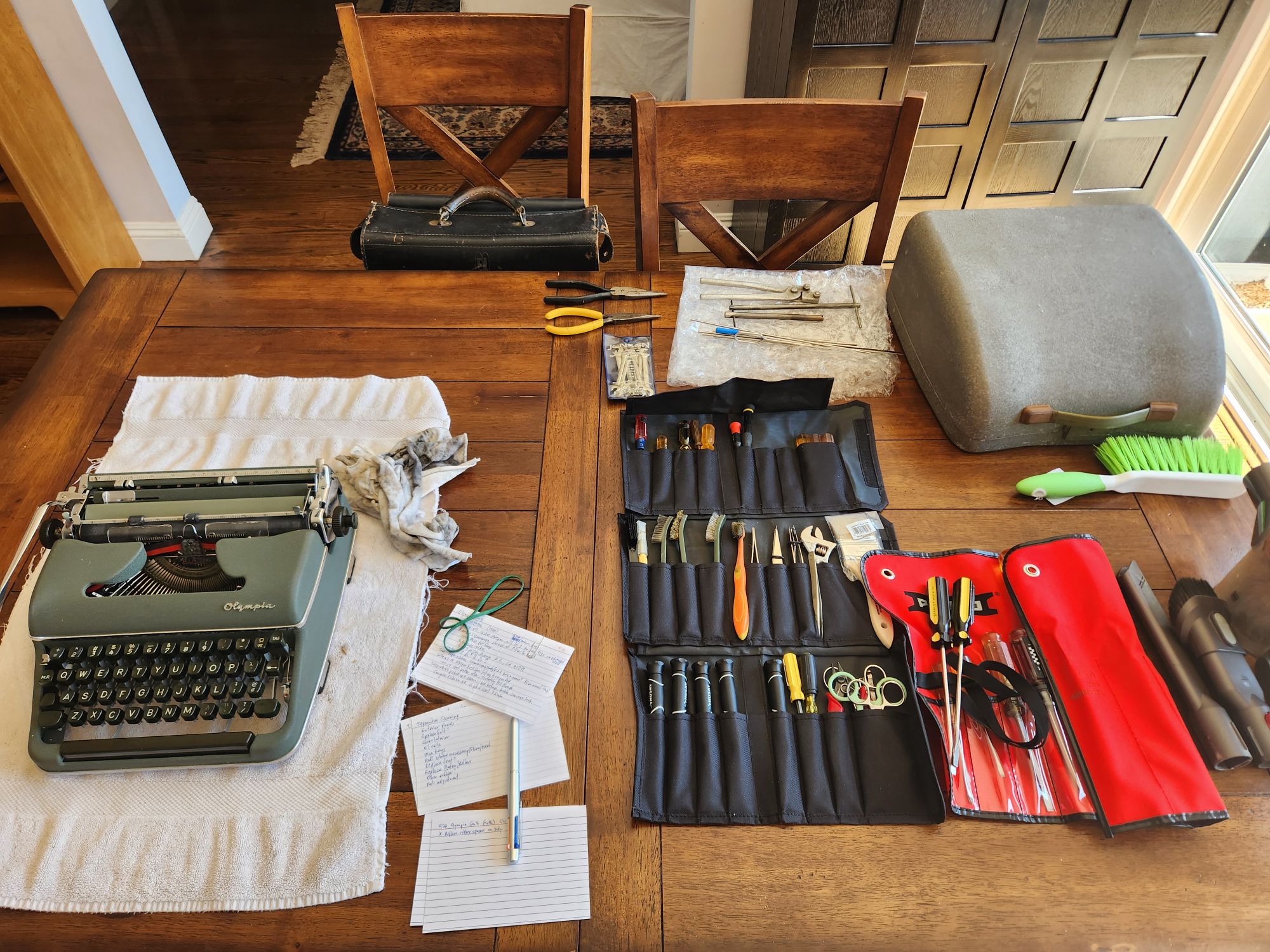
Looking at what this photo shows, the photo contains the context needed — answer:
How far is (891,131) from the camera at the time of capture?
1.48 metres

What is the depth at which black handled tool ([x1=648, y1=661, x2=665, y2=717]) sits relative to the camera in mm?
993

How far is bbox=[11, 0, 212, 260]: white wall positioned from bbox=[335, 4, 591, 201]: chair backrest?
1.18m

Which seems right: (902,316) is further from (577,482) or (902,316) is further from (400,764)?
(400,764)

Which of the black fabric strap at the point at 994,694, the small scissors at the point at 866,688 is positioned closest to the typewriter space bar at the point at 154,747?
the small scissors at the point at 866,688

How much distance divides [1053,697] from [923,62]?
1.78 meters

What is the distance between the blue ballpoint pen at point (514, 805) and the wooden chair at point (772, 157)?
1.00 m

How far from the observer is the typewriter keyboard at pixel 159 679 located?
3.10 ft

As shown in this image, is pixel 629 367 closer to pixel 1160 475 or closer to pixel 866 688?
pixel 866 688

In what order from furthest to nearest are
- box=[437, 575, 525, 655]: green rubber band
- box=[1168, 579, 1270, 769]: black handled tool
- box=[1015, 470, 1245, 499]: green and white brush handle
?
box=[1015, 470, 1245, 499]: green and white brush handle, box=[437, 575, 525, 655]: green rubber band, box=[1168, 579, 1270, 769]: black handled tool

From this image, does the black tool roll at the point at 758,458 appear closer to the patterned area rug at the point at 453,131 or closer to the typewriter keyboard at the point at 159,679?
the typewriter keyboard at the point at 159,679

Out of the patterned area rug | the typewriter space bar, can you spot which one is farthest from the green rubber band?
the patterned area rug

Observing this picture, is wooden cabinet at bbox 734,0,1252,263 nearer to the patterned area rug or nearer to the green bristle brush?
the patterned area rug

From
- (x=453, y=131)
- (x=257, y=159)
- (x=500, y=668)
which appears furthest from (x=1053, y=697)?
(x=257, y=159)

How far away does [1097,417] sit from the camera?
1.22m
